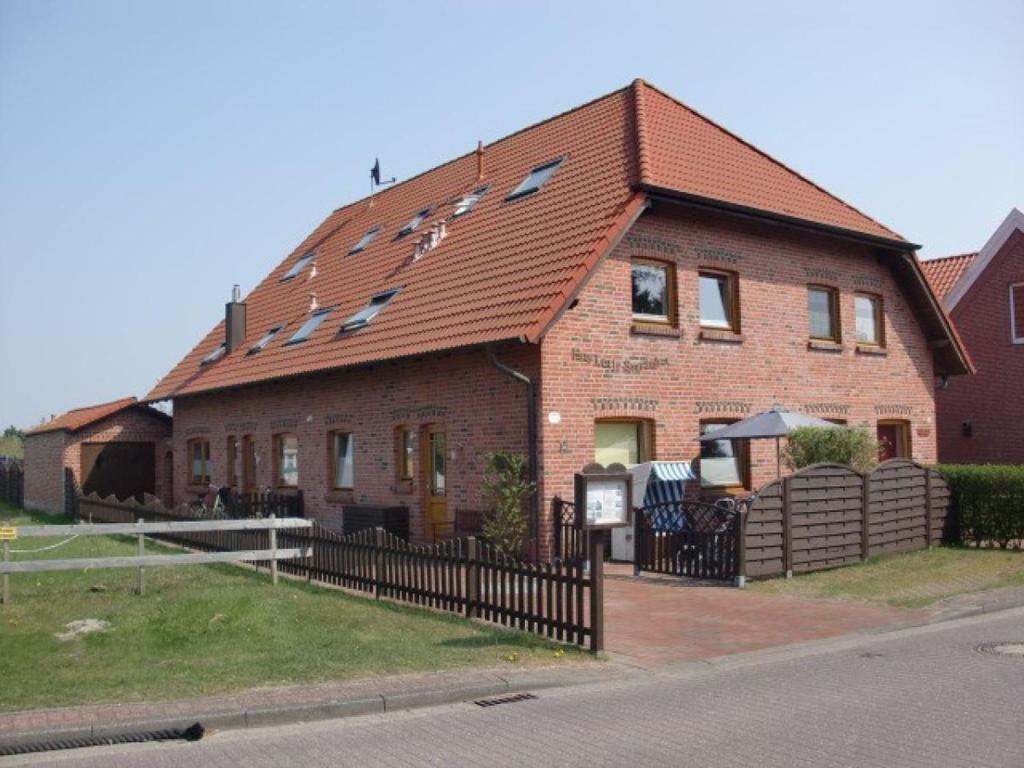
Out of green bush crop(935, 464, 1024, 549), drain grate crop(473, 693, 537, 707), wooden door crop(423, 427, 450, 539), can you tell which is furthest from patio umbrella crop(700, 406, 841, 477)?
drain grate crop(473, 693, 537, 707)

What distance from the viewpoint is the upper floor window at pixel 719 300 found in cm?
1877

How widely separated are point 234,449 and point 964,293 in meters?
19.1

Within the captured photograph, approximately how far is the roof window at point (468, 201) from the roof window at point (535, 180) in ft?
4.94

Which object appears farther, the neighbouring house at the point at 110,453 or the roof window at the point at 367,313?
the neighbouring house at the point at 110,453

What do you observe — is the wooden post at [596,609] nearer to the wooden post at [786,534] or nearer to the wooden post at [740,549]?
the wooden post at [740,549]

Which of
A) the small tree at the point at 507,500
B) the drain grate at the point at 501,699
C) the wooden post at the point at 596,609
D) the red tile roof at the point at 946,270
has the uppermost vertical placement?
the red tile roof at the point at 946,270

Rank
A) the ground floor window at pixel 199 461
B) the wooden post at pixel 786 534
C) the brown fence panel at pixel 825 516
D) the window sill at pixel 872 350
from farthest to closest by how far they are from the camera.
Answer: the ground floor window at pixel 199 461
the window sill at pixel 872 350
the brown fence panel at pixel 825 516
the wooden post at pixel 786 534

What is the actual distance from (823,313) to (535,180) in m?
6.16

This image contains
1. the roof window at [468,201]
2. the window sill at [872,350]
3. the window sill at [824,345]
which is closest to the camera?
the window sill at [824,345]

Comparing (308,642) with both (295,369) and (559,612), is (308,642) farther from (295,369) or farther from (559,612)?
(295,369)

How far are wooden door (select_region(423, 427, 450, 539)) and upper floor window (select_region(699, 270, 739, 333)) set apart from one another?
5051 mm

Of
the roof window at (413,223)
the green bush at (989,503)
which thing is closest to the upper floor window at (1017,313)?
the green bush at (989,503)

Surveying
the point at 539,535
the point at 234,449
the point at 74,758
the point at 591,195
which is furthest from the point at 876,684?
the point at 234,449

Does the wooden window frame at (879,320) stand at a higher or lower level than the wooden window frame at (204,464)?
higher
